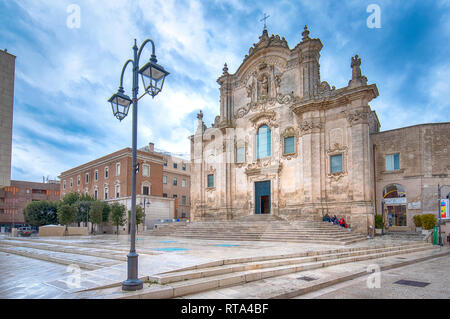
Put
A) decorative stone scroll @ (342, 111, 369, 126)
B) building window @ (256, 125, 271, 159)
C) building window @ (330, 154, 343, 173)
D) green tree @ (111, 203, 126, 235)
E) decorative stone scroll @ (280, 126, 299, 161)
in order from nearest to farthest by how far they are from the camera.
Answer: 1. decorative stone scroll @ (342, 111, 369, 126)
2. building window @ (330, 154, 343, 173)
3. decorative stone scroll @ (280, 126, 299, 161)
4. building window @ (256, 125, 271, 159)
5. green tree @ (111, 203, 126, 235)

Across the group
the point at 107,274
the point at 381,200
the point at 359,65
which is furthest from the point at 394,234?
the point at 107,274

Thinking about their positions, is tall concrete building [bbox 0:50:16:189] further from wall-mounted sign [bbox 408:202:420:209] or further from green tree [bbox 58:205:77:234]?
green tree [bbox 58:205:77:234]

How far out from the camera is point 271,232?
20.2m

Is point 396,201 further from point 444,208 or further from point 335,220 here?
point 335,220

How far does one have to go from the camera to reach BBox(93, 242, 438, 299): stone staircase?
6531mm

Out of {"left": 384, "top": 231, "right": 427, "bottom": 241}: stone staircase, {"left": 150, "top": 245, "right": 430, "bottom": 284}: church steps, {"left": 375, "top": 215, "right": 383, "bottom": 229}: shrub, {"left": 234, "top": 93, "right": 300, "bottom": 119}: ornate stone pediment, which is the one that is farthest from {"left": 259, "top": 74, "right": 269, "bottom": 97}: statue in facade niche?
{"left": 150, "top": 245, "right": 430, "bottom": 284}: church steps

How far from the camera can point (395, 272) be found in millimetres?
10102

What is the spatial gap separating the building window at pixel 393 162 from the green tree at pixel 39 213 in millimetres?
43610

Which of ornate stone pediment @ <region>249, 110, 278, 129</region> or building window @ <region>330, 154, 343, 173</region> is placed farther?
ornate stone pediment @ <region>249, 110, 278, 129</region>

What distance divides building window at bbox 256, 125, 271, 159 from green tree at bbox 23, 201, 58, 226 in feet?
110

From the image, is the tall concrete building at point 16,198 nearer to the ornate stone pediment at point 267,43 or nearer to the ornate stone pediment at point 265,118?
the ornate stone pediment at point 265,118

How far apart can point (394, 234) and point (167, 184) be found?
3367 centimetres

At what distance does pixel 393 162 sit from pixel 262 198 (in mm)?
11178

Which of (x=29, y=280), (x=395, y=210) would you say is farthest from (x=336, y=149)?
(x=29, y=280)
